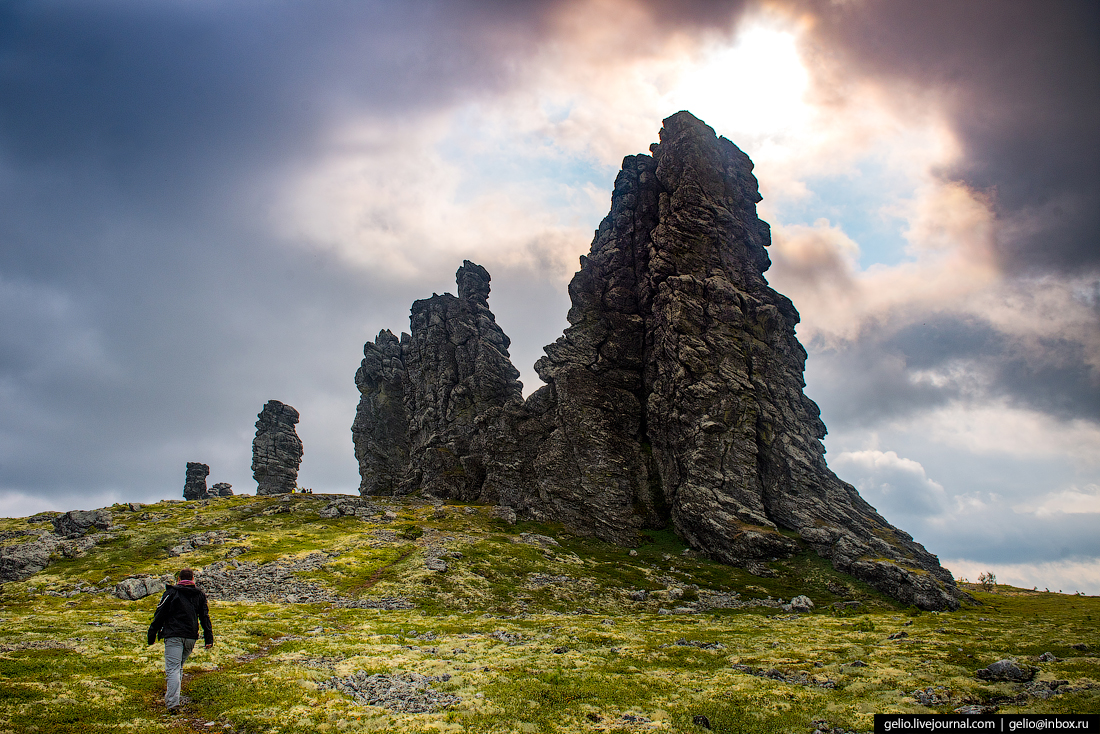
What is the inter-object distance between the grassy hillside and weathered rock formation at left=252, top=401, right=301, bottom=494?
82.2 meters

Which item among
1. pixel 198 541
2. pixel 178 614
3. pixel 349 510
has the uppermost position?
pixel 178 614

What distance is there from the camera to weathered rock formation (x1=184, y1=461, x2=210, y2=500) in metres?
169

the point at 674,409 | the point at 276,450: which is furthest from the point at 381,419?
the point at 674,409

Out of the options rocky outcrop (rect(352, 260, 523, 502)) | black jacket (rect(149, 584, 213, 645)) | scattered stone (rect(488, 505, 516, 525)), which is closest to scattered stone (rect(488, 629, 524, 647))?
black jacket (rect(149, 584, 213, 645))

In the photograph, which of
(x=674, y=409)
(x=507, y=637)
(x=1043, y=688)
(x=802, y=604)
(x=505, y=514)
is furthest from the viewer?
(x=505, y=514)

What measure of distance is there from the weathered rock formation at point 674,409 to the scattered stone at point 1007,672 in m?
48.2

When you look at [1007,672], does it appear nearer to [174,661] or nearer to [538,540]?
[174,661]

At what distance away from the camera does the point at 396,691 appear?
2692 centimetres

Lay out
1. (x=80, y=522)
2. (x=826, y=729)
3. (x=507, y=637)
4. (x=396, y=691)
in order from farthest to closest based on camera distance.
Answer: (x=80, y=522) < (x=507, y=637) < (x=396, y=691) < (x=826, y=729)

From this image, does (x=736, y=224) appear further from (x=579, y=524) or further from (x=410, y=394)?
(x=410, y=394)

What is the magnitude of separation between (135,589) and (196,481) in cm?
13409

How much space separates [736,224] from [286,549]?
381 feet

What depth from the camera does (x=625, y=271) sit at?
12988 centimetres

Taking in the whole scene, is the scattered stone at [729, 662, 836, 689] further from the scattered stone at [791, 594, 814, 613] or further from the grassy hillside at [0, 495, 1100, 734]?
the scattered stone at [791, 594, 814, 613]
